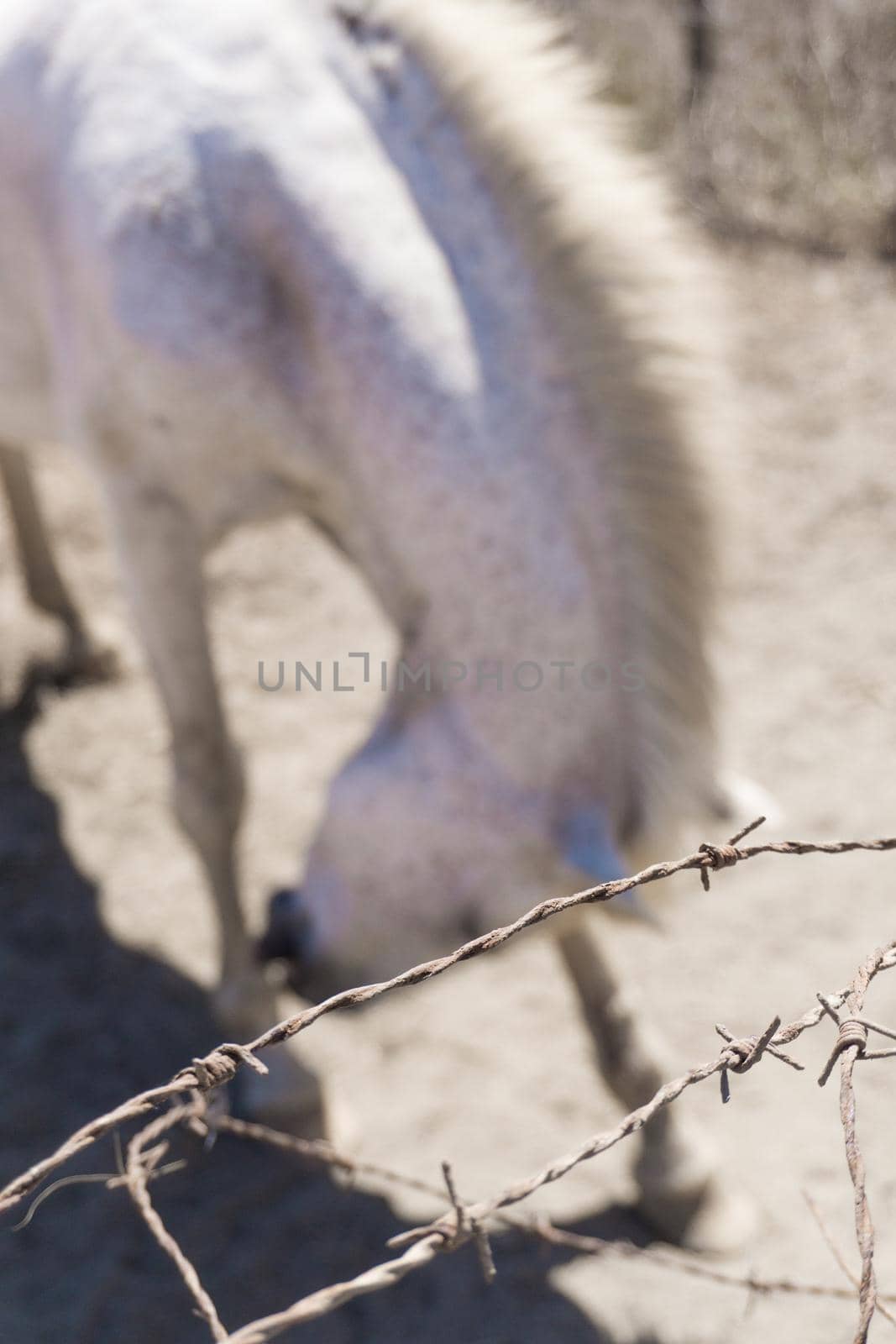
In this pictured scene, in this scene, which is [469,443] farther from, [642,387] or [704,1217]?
[704,1217]

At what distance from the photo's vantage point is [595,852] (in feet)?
4.40

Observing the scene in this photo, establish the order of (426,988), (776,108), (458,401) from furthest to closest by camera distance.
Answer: (776,108)
(426,988)
(458,401)

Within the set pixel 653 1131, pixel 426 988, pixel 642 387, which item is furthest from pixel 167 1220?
pixel 642 387

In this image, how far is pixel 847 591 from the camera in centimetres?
311

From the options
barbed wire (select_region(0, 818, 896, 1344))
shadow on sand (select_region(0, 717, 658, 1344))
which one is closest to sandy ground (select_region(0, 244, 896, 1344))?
shadow on sand (select_region(0, 717, 658, 1344))

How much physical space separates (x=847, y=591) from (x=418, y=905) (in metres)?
2.05

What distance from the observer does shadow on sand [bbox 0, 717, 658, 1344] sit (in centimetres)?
158

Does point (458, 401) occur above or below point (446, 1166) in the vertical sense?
above

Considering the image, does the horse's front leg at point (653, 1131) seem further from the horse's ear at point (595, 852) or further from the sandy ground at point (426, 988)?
the horse's ear at point (595, 852)

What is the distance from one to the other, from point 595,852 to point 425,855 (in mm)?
220

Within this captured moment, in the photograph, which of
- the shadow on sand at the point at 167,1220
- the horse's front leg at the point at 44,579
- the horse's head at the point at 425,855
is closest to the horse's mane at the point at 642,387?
the horse's head at the point at 425,855

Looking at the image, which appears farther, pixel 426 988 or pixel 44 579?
pixel 44 579

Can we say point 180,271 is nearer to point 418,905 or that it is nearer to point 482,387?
point 482,387

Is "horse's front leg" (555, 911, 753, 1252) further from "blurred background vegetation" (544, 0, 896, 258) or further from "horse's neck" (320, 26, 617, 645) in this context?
"blurred background vegetation" (544, 0, 896, 258)
